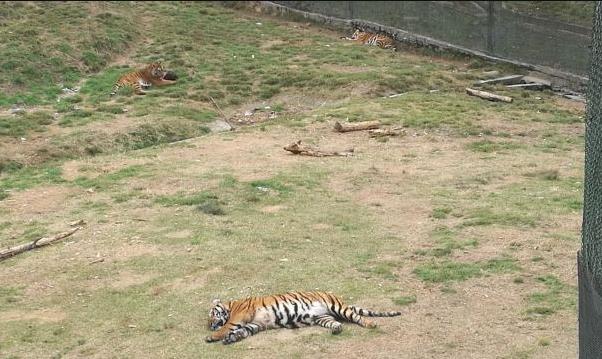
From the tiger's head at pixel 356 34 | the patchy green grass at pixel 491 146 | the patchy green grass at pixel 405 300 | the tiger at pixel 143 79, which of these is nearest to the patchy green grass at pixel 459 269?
the patchy green grass at pixel 405 300

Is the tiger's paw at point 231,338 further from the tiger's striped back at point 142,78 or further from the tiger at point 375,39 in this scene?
the tiger at point 375,39

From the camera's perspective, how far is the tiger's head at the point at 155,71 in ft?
53.8

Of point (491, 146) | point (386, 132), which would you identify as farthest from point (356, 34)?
point (491, 146)

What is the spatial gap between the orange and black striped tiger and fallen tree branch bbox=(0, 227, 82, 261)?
2756 millimetres

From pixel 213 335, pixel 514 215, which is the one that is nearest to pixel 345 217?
pixel 514 215

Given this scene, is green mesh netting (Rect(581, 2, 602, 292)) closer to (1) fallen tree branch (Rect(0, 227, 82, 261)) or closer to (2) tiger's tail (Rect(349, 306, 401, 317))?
(2) tiger's tail (Rect(349, 306, 401, 317))

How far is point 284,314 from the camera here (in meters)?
7.05

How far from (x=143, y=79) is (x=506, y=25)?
7.18m

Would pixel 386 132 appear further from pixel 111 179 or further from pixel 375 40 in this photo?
pixel 375 40

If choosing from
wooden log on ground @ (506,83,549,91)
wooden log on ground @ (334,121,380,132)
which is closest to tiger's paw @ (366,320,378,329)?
wooden log on ground @ (334,121,380,132)

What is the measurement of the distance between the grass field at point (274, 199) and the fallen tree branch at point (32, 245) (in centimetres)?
12

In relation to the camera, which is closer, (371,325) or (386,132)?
(371,325)

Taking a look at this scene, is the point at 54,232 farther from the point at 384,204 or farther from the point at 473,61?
the point at 473,61

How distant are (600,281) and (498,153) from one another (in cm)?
771
